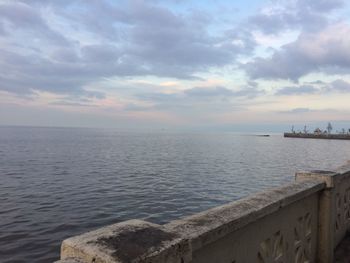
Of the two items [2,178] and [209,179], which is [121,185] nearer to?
[209,179]

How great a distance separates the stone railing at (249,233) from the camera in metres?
2.19

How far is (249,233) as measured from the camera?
3412 millimetres

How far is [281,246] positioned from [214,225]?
5.37 feet

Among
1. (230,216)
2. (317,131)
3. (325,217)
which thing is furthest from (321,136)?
(230,216)

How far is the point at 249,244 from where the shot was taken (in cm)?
342

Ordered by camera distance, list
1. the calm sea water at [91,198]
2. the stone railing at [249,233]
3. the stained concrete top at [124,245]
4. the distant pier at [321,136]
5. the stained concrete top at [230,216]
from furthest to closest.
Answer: the distant pier at [321,136]
the calm sea water at [91,198]
the stained concrete top at [230,216]
the stone railing at [249,233]
the stained concrete top at [124,245]

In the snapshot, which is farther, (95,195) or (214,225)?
(95,195)

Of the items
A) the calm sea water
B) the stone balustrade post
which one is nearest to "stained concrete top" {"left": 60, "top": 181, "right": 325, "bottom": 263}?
the stone balustrade post

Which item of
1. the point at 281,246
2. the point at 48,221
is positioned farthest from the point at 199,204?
the point at 281,246

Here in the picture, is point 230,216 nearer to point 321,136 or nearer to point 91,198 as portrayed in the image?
point 91,198

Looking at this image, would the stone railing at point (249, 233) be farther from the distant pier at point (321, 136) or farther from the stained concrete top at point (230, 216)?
the distant pier at point (321, 136)

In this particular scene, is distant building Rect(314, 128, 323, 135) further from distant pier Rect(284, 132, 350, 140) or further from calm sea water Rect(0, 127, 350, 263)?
calm sea water Rect(0, 127, 350, 263)

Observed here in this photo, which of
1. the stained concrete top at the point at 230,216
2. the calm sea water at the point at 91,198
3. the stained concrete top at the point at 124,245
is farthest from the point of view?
the calm sea water at the point at 91,198

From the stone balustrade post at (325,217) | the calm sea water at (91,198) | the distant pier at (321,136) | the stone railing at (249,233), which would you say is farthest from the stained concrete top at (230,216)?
the distant pier at (321,136)
